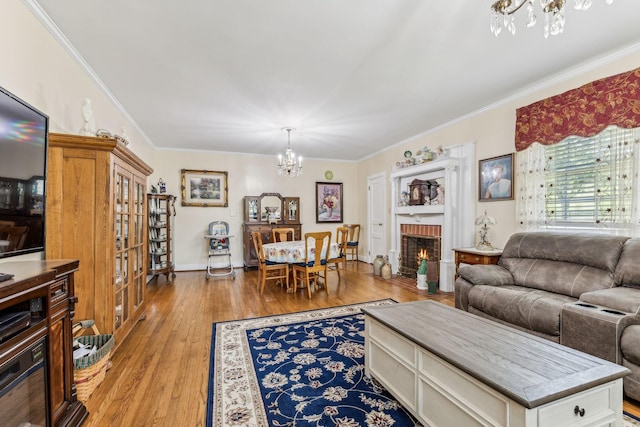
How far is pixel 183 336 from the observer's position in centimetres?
272

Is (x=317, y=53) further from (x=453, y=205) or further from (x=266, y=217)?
(x=266, y=217)

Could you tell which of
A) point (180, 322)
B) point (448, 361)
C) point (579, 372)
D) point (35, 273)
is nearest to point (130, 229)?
point (180, 322)

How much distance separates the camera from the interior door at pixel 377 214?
20.2 feet

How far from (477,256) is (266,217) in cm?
426

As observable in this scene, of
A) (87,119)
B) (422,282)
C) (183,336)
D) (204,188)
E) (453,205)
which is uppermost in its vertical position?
(87,119)

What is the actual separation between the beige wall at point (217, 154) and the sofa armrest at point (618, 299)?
1.44 metres

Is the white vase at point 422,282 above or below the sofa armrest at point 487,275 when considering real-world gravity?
below

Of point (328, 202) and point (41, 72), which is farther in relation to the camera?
point (328, 202)

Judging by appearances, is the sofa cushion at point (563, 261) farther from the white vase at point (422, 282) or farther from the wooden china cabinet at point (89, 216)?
the wooden china cabinet at point (89, 216)

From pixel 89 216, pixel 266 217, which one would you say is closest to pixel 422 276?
pixel 266 217

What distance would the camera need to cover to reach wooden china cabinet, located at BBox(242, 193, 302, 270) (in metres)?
5.89

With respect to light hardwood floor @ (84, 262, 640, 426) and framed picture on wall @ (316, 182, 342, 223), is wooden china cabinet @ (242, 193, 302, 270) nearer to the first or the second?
framed picture on wall @ (316, 182, 342, 223)

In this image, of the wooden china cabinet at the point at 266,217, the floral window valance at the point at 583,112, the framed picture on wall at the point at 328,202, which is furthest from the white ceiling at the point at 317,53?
the framed picture on wall at the point at 328,202

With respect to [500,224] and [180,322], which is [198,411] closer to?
[180,322]
